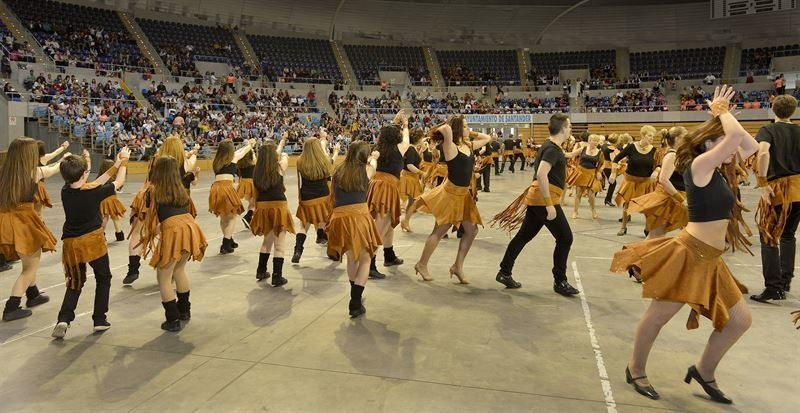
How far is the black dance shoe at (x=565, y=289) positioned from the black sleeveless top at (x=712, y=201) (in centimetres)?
245

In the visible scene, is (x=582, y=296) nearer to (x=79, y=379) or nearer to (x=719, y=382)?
(x=719, y=382)

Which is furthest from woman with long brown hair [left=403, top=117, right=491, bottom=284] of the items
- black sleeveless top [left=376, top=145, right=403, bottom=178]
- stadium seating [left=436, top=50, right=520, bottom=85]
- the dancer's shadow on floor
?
stadium seating [left=436, top=50, right=520, bottom=85]

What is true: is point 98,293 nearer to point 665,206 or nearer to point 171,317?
point 171,317

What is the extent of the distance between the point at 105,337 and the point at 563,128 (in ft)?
15.1

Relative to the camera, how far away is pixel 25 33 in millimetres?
24875

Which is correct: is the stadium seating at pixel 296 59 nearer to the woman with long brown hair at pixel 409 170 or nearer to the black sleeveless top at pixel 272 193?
the woman with long brown hair at pixel 409 170

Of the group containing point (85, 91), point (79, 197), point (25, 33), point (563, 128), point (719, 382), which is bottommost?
point (719, 382)

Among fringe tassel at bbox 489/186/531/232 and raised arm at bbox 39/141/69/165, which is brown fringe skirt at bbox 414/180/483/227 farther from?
raised arm at bbox 39/141/69/165

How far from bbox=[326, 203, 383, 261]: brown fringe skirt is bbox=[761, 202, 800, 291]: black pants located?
12.5ft

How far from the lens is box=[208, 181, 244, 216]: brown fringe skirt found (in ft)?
24.3

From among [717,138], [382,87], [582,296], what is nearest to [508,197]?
[582,296]

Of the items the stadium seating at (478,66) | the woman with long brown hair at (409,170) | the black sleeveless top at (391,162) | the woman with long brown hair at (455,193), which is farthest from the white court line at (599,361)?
the stadium seating at (478,66)

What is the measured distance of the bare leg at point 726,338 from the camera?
10.5 feet

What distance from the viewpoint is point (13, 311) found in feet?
16.1
